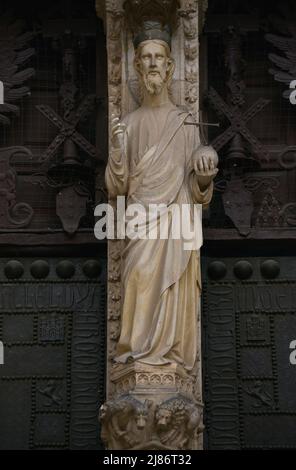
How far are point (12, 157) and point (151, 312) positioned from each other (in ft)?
7.14

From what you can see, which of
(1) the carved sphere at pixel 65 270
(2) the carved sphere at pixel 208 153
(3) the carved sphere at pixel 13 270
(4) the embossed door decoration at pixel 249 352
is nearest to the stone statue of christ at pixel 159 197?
Result: (2) the carved sphere at pixel 208 153

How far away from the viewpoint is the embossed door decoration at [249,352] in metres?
10.7

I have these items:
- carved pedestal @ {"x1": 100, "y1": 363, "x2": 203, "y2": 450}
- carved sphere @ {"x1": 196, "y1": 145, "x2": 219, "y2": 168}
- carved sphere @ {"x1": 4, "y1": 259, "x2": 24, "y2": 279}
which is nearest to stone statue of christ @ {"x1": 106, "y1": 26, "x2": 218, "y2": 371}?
carved sphere @ {"x1": 196, "y1": 145, "x2": 219, "y2": 168}

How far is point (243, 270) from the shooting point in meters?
11.1

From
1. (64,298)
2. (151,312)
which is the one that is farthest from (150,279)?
(64,298)

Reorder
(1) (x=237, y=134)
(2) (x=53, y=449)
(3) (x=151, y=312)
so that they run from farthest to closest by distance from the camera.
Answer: (1) (x=237, y=134)
(2) (x=53, y=449)
(3) (x=151, y=312)

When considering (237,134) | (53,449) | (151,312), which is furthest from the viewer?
(237,134)

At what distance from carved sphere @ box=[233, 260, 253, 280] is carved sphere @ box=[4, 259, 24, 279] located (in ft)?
5.21

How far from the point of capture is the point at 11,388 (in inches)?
425

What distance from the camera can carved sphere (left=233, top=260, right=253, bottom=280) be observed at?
36.4 feet

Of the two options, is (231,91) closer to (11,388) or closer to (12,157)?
(12,157)

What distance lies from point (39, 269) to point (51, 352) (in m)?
0.64

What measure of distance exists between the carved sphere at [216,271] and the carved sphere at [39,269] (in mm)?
1210

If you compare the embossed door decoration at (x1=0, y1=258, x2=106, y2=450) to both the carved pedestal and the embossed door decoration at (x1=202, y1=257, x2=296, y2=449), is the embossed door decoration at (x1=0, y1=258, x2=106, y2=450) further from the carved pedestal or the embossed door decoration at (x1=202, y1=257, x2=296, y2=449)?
the carved pedestal
